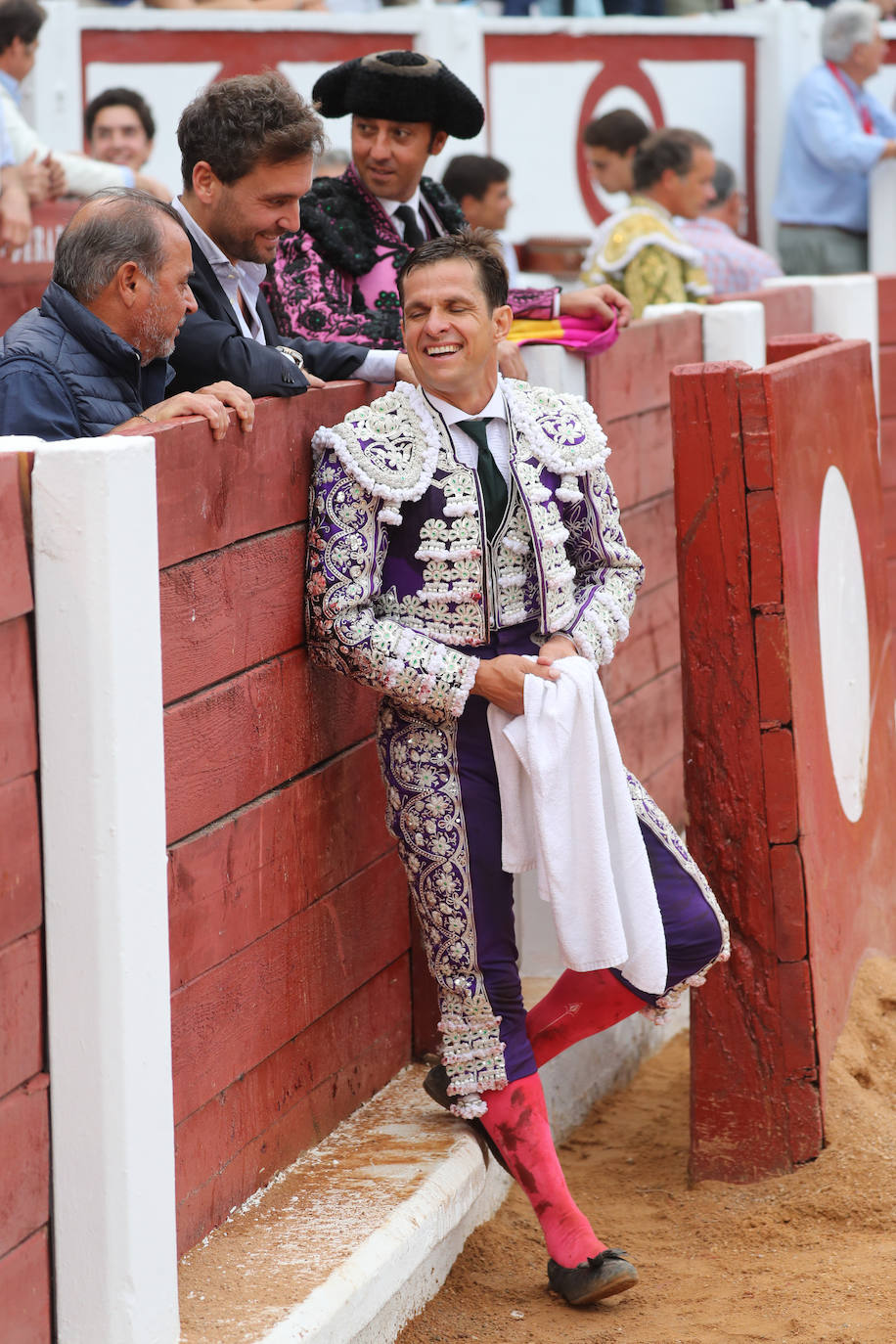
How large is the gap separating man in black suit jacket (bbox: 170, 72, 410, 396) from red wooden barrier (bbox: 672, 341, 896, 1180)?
843 mm

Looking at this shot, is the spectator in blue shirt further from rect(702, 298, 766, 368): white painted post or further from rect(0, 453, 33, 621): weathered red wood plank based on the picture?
rect(0, 453, 33, 621): weathered red wood plank

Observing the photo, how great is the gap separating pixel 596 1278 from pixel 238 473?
1.43m

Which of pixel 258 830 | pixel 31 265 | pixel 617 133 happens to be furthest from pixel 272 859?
pixel 617 133

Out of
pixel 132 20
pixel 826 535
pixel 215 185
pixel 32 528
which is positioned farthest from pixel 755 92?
pixel 32 528

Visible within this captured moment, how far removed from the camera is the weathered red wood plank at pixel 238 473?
2.60 metres

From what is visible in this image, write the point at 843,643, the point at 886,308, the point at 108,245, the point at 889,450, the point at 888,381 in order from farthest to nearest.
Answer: the point at 889,450, the point at 888,381, the point at 886,308, the point at 843,643, the point at 108,245

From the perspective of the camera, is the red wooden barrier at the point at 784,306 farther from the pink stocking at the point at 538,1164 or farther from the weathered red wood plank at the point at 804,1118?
the pink stocking at the point at 538,1164

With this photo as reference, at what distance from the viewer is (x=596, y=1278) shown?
3.11m

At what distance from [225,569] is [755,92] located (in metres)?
8.90

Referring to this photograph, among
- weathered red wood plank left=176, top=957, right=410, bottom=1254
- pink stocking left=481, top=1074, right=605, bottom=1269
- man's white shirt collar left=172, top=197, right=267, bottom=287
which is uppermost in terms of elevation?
man's white shirt collar left=172, top=197, right=267, bottom=287

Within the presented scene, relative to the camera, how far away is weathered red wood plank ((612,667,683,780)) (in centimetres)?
484

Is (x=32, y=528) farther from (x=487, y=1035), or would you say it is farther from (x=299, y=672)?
(x=487, y=1035)

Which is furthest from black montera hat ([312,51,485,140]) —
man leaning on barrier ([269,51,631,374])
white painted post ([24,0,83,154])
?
white painted post ([24,0,83,154])

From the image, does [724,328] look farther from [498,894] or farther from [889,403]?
[498,894]
